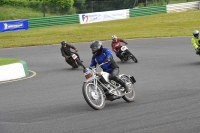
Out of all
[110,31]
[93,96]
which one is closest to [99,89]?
[93,96]

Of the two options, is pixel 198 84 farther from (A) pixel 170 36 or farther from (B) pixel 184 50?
(A) pixel 170 36

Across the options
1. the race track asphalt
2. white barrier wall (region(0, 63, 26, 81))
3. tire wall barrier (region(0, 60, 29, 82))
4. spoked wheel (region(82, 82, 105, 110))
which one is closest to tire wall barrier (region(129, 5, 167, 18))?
the race track asphalt

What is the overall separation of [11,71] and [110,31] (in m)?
24.7

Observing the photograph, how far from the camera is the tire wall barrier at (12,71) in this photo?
1875 centimetres

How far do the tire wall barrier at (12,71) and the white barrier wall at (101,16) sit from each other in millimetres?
30429

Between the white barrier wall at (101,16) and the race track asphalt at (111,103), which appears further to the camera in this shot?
the white barrier wall at (101,16)

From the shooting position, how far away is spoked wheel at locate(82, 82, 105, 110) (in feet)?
38.0

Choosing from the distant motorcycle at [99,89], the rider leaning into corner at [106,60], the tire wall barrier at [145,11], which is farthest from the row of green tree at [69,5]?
the distant motorcycle at [99,89]

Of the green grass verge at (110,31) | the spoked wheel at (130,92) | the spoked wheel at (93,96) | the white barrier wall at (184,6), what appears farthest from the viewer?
the white barrier wall at (184,6)

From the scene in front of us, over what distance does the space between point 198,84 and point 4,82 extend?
7197mm

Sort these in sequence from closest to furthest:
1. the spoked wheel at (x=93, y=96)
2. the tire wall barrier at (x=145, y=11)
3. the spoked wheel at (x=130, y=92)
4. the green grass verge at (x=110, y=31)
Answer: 1. the spoked wheel at (x=93, y=96)
2. the spoked wheel at (x=130, y=92)
3. the green grass verge at (x=110, y=31)
4. the tire wall barrier at (x=145, y=11)

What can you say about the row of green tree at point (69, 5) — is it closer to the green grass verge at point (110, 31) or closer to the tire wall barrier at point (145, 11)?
the tire wall barrier at point (145, 11)

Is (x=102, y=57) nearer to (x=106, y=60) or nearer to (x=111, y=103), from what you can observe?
(x=106, y=60)

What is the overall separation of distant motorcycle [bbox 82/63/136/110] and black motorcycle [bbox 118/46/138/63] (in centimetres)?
1092
